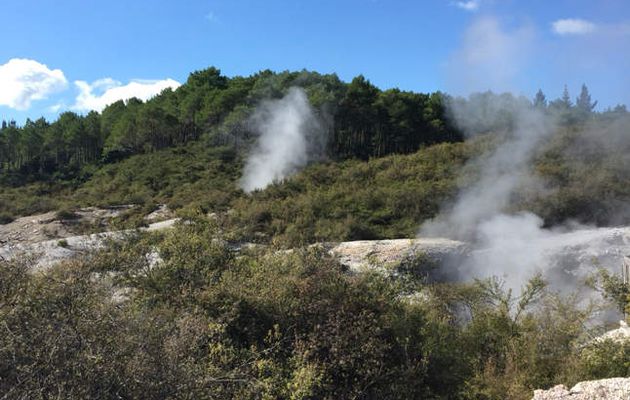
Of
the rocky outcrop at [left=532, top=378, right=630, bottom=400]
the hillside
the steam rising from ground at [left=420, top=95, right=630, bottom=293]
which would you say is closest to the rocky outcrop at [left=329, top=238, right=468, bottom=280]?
the hillside

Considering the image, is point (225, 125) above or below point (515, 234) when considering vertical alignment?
above

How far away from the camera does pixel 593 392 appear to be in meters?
4.63

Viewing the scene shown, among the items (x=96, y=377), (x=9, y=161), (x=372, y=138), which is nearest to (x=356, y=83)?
(x=372, y=138)

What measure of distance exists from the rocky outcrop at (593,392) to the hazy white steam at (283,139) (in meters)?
19.8

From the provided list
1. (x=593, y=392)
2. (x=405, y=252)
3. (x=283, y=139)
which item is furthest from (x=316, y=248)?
(x=283, y=139)

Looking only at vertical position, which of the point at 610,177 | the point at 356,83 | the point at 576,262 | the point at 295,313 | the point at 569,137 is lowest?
the point at 576,262

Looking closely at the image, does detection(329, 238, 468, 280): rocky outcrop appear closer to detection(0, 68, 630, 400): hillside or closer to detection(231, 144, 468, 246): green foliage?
detection(0, 68, 630, 400): hillside

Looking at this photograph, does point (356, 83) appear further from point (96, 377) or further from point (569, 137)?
point (96, 377)

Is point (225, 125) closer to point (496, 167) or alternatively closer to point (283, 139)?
point (283, 139)

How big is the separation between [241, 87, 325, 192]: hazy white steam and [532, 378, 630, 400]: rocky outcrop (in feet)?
64.8

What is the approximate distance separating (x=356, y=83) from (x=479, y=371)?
28.6m

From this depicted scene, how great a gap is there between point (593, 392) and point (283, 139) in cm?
2418

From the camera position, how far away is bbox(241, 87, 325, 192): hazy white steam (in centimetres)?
2564

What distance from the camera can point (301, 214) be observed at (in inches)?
660
